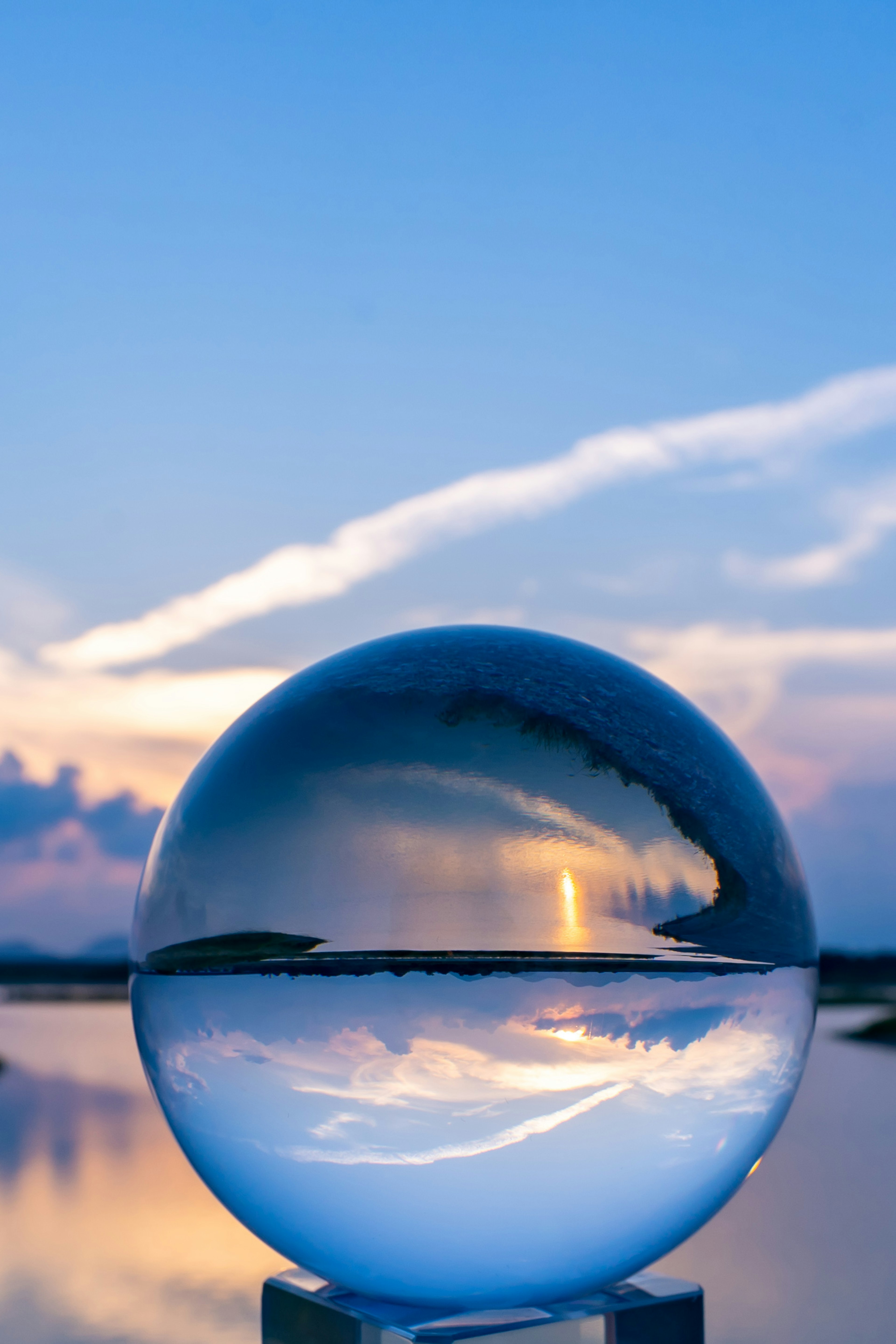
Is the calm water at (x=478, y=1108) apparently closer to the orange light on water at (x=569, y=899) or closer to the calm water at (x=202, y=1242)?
the orange light on water at (x=569, y=899)

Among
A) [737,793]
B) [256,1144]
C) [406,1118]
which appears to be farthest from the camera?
[737,793]

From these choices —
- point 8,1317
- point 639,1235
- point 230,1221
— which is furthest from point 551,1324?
point 230,1221

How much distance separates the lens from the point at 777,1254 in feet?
20.2

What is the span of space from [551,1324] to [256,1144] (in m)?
1.11

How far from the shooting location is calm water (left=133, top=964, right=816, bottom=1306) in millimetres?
3445

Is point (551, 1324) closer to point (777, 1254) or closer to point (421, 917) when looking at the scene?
point (421, 917)

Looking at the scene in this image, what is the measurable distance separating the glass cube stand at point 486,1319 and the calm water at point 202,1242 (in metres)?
0.70

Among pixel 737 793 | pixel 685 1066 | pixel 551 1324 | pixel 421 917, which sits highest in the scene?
pixel 737 793

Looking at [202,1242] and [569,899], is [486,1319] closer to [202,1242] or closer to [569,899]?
[569,899]

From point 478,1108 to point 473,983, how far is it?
1.09ft

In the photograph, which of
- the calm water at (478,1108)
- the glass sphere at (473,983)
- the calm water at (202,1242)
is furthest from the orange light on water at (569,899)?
the calm water at (202,1242)

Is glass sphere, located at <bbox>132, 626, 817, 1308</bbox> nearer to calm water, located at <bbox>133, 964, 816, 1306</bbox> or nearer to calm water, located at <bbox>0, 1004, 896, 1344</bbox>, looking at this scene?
calm water, located at <bbox>133, 964, 816, 1306</bbox>

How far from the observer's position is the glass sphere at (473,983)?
3.47 m

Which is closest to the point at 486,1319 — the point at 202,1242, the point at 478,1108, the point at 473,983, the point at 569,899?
the point at 478,1108
